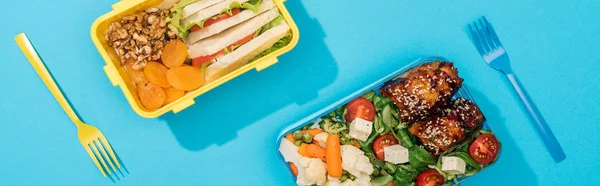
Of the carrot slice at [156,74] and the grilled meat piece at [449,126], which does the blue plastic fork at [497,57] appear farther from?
the carrot slice at [156,74]

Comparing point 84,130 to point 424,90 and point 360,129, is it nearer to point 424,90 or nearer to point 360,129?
point 360,129

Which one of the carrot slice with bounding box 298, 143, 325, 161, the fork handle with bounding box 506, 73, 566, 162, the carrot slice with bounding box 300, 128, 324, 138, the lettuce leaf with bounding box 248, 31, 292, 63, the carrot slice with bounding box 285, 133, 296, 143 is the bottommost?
the fork handle with bounding box 506, 73, 566, 162

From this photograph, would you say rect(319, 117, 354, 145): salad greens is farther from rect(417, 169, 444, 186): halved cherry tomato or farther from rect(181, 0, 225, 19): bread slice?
rect(181, 0, 225, 19): bread slice

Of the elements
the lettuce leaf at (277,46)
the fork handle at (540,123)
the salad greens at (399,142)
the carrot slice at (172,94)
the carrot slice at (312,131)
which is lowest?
the fork handle at (540,123)

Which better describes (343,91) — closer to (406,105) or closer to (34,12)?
(406,105)

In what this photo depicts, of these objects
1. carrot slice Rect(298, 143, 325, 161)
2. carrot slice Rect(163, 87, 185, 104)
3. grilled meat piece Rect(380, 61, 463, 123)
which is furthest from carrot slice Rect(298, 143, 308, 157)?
carrot slice Rect(163, 87, 185, 104)

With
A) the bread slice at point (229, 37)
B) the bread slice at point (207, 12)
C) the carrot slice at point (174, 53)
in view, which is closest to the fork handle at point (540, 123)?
the bread slice at point (229, 37)

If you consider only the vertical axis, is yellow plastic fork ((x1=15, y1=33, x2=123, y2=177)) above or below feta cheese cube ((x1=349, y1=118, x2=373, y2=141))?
above

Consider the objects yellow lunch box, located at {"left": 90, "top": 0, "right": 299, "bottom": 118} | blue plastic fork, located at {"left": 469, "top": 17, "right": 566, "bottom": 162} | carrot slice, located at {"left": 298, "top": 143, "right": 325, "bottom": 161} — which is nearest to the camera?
yellow lunch box, located at {"left": 90, "top": 0, "right": 299, "bottom": 118}
